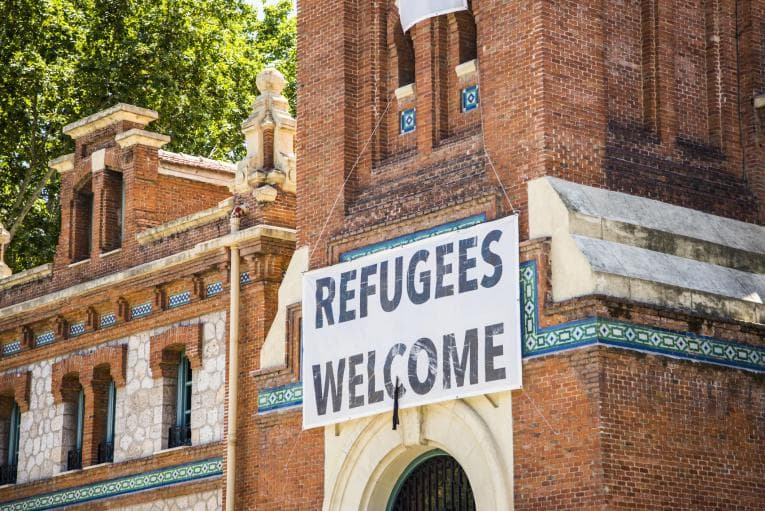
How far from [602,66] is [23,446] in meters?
14.9

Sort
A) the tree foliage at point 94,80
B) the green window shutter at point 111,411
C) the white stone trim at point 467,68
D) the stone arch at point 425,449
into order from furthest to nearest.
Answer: the tree foliage at point 94,80, the green window shutter at point 111,411, the white stone trim at point 467,68, the stone arch at point 425,449

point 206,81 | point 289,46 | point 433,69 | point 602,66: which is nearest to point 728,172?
point 602,66

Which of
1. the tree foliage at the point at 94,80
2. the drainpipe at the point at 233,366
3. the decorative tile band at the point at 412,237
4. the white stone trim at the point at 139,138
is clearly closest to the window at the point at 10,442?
the white stone trim at the point at 139,138

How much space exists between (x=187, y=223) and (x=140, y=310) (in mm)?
1882

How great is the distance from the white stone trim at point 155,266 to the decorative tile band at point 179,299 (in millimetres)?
503

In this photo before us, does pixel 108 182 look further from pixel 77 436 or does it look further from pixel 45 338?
pixel 77 436

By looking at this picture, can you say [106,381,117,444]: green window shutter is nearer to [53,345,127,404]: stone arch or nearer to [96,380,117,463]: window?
[96,380,117,463]: window

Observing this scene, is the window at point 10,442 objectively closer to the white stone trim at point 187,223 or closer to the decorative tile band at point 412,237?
the white stone trim at point 187,223

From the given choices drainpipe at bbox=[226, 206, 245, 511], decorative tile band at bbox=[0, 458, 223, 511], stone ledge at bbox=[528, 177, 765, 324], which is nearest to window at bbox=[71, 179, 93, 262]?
decorative tile band at bbox=[0, 458, 223, 511]

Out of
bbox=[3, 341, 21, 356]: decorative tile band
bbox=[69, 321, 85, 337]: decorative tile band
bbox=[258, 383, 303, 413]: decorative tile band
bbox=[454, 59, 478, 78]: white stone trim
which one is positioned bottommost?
bbox=[258, 383, 303, 413]: decorative tile band

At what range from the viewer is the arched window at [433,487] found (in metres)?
22.7

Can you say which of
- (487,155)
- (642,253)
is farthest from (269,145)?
(642,253)

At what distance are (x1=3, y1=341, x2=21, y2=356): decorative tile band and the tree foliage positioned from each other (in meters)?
8.72

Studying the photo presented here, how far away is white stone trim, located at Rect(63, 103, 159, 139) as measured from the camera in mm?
31141
